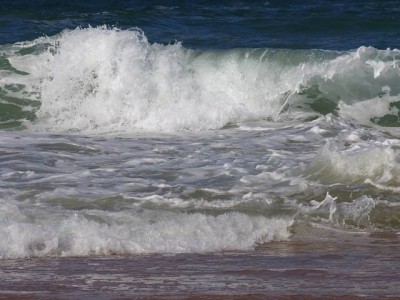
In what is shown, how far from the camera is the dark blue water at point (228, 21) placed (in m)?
15.0

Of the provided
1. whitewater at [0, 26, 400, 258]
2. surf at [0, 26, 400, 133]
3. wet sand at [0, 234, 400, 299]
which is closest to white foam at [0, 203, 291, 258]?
whitewater at [0, 26, 400, 258]

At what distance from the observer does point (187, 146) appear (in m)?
8.41

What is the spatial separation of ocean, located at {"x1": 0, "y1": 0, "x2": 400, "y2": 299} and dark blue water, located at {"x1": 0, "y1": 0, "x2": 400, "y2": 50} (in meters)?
0.08

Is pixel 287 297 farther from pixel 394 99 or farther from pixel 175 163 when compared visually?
pixel 394 99

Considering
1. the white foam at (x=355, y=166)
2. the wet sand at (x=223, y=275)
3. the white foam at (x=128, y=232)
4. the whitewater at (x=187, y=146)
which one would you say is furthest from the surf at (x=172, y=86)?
the wet sand at (x=223, y=275)

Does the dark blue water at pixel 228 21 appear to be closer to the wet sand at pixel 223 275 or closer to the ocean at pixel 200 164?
the ocean at pixel 200 164

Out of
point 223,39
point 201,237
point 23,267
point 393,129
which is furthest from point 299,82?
point 23,267

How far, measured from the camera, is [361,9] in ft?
56.3

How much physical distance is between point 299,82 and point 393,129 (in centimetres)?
159

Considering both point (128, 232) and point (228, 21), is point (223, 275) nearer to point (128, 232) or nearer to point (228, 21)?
point (128, 232)

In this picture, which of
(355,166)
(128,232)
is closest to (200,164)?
(355,166)

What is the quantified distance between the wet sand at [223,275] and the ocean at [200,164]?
0.01m

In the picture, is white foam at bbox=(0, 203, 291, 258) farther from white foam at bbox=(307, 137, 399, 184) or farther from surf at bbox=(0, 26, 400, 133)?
surf at bbox=(0, 26, 400, 133)

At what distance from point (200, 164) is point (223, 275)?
299 cm
